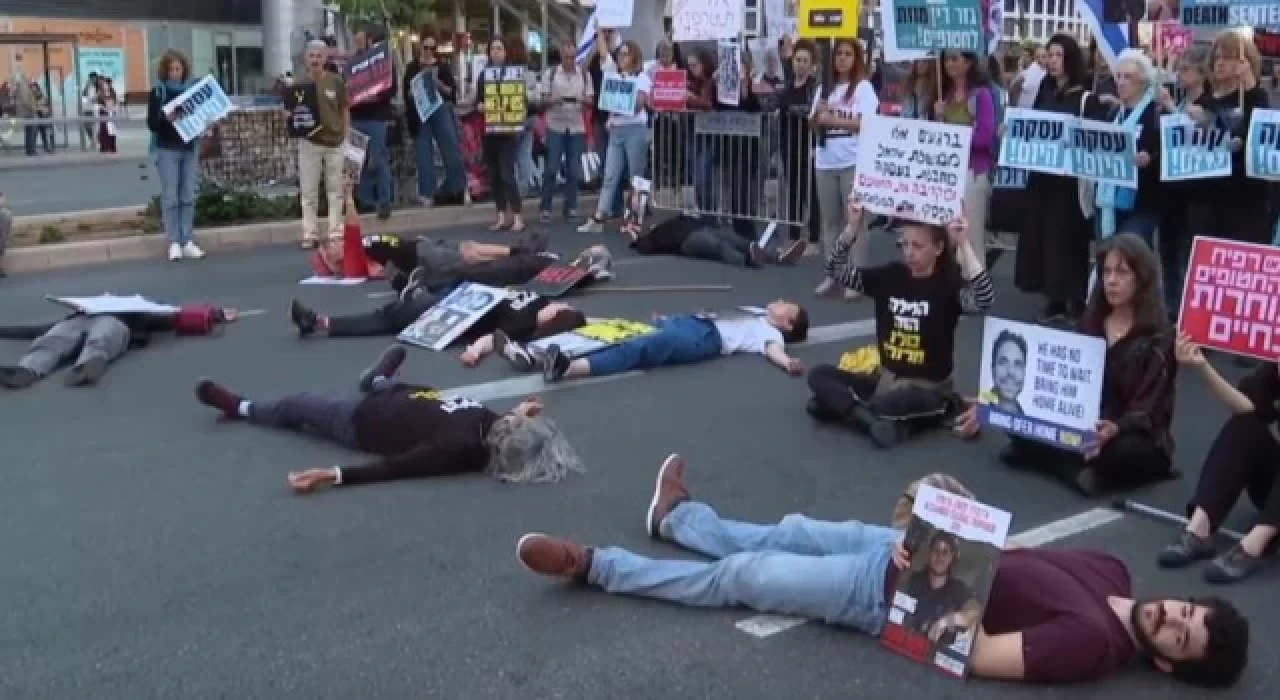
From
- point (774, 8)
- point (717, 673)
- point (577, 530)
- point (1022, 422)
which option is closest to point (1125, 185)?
point (1022, 422)

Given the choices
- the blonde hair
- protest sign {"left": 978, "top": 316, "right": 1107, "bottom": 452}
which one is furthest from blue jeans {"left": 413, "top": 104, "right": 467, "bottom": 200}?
the blonde hair

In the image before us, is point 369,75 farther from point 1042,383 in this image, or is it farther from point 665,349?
point 1042,383

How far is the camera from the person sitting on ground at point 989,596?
4555 millimetres

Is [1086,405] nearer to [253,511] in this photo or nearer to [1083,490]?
[1083,490]

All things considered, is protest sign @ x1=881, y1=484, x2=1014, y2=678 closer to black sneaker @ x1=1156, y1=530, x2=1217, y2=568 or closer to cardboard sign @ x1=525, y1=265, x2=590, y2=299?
black sneaker @ x1=1156, y1=530, x2=1217, y2=568

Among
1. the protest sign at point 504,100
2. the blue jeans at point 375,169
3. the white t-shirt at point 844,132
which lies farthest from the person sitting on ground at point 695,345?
the blue jeans at point 375,169

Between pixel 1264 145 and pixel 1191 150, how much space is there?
0.46m

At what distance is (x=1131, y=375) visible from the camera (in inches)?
258

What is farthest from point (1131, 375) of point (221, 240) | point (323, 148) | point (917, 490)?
point (221, 240)

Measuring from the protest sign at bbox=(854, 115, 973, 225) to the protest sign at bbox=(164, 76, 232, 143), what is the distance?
6752 mm

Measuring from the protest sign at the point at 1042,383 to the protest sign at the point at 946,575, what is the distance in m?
2.01

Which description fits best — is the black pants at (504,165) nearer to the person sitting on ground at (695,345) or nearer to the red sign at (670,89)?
the red sign at (670,89)

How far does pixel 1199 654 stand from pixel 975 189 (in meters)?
6.55

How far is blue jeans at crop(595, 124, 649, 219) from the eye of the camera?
15352mm
